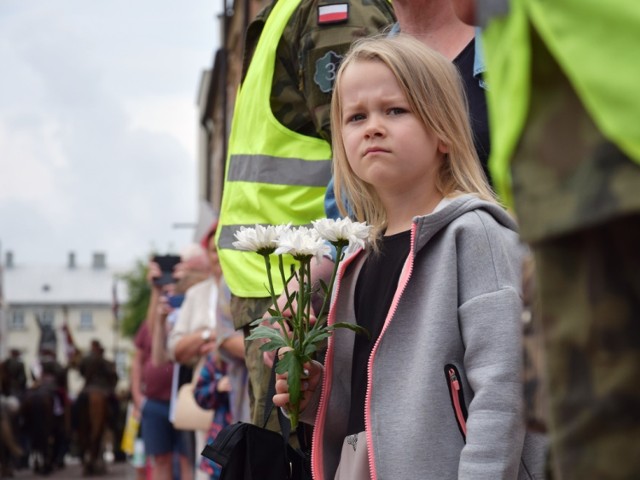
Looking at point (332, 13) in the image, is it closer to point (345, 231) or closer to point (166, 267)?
point (345, 231)

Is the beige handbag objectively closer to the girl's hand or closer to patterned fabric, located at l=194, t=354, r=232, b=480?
patterned fabric, located at l=194, t=354, r=232, b=480

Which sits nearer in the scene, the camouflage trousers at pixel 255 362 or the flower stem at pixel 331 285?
the flower stem at pixel 331 285

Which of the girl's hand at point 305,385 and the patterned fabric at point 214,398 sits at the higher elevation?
the girl's hand at point 305,385

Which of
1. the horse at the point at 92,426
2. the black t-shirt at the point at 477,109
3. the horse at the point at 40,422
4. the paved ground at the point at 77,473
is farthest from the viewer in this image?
the horse at the point at 40,422

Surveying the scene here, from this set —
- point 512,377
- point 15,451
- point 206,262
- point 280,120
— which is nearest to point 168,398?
point 206,262

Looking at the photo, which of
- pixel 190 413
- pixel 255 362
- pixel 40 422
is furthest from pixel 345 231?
pixel 40 422

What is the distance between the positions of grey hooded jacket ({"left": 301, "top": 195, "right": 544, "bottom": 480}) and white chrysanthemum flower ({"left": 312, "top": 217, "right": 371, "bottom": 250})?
21 cm

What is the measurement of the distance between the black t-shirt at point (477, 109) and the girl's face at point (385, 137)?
0.27 m

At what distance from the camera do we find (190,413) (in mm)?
7855

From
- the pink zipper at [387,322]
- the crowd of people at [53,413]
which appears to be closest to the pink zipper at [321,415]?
the pink zipper at [387,322]

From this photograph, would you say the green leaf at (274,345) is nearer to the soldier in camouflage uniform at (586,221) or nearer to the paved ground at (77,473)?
the soldier in camouflage uniform at (586,221)

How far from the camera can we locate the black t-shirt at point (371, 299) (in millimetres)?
2957

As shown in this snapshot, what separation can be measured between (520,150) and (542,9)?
158mm

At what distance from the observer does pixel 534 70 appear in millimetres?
1511
